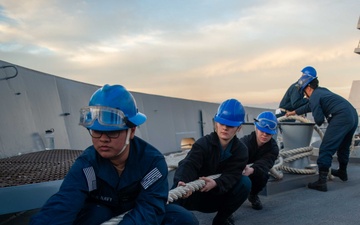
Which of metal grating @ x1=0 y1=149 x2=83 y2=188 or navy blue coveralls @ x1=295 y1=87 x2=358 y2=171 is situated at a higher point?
metal grating @ x1=0 y1=149 x2=83 y2=188

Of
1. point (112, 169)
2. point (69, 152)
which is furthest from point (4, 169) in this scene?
point (112, 169)

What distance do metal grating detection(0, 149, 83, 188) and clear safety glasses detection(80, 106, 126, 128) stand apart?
1.91 ft

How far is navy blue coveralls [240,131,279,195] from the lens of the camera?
2836 mm

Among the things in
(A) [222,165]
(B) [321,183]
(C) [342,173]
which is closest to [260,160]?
(A) [222,165]

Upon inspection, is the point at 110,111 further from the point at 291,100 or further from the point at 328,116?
the point at 291,100

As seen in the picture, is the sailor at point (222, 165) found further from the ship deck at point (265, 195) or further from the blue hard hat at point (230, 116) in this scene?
the ship deck at point (265, 195)

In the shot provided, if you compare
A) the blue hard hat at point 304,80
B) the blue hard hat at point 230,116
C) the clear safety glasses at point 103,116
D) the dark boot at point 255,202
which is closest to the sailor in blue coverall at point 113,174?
the clear safety glasses at point 103,116

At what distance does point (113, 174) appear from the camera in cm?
151

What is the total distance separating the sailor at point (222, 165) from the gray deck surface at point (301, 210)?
0.30m

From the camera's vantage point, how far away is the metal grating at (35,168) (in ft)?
6.19

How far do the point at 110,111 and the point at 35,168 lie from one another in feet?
3.34

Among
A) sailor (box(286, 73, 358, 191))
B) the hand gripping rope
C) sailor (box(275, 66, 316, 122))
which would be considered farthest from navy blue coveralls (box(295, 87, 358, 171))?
the hand gripping rope

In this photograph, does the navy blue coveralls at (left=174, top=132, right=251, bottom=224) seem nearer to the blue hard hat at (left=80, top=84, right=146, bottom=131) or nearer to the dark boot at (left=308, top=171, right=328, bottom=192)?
the blue hard hat at (left=80, top=84, right=146, bottom=131)

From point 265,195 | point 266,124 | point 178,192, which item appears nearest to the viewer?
point 178,192
